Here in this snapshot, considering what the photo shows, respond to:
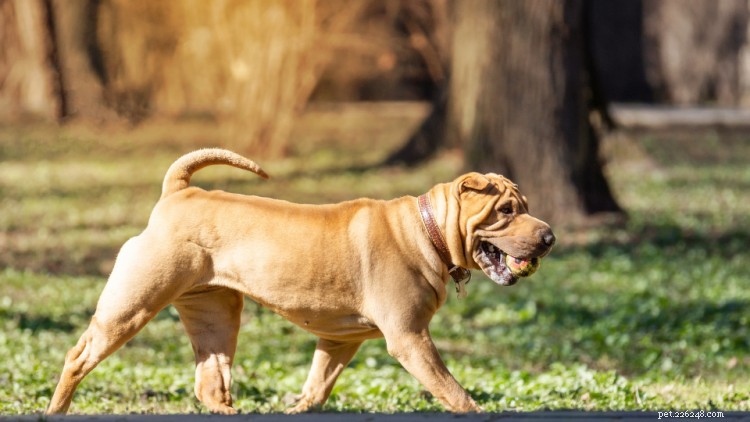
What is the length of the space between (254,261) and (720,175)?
1488 cm

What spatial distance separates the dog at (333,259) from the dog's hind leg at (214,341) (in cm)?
22

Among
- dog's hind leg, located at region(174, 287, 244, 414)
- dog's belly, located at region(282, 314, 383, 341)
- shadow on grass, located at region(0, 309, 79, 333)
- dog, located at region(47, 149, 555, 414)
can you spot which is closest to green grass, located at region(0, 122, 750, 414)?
shadow on grass, located at region(0, 309, 79, 333)

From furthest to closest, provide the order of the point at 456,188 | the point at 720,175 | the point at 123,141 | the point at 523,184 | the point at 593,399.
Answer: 1. the point at 123,141
2. the point at 720,175
3. the point at 523,184
4. the point at 593,399
5. the point at 456,188

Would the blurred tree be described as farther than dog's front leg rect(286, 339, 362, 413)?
Yes

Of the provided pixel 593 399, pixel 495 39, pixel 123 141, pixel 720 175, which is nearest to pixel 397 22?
pixel 123 141

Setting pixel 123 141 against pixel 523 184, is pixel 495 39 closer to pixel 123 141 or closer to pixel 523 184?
pixel 523 184

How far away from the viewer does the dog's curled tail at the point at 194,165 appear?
6387 mm

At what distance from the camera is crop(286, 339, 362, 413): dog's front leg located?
257 inches

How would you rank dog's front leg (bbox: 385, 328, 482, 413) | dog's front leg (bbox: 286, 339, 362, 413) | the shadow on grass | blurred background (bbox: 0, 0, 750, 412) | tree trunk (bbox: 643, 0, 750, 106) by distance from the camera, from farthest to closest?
tree trunk (bbox: 643, 0, 750, 106)
the shadow on grass
blurred background (bbox: 0, 0, 750, 412)
dog's front leg (bbox: 286, 339, 362, 413)
dog's front leg (bbox: 385, 328, 482, 413)

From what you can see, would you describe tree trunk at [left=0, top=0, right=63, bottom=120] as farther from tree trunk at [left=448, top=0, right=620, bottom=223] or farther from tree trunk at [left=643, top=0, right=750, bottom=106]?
tree trunk at [left=448, top=0, right=620, bottom=223]

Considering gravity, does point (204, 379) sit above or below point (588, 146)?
above

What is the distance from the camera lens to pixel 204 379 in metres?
6.47

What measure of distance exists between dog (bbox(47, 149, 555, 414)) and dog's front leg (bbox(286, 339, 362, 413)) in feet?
0.97

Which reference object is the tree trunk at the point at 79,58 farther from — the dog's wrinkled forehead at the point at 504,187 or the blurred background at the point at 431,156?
the dog's wrinkled forehead at the point at 504,187
